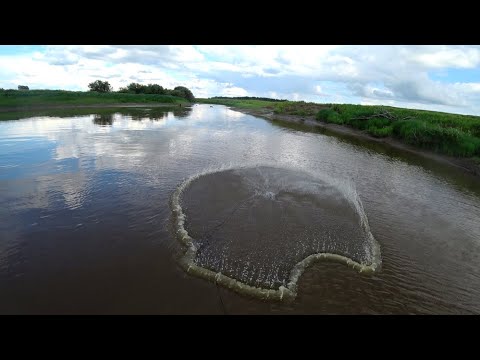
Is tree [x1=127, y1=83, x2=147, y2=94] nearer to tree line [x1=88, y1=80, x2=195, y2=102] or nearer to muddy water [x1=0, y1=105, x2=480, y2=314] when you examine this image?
tree line [x1=88, y1=80, x2=195, y2=102]

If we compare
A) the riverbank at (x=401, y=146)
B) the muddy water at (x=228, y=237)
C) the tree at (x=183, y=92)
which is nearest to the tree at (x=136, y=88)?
the tree at (x=183, y=92)

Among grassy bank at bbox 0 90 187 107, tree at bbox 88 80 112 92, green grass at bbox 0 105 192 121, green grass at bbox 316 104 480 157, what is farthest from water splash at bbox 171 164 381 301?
tree at bbox 88 80 112 92

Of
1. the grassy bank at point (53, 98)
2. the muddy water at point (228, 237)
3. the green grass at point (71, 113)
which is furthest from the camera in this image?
the grassy bank at point (53, 98)

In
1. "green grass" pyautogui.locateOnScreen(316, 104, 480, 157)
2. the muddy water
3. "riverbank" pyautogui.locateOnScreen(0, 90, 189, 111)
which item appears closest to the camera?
the muddy water

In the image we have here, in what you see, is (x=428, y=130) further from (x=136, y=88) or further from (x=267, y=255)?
(x=136, y=88)

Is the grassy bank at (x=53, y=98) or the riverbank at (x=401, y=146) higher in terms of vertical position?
the grassy bank at (x=53, y=98)

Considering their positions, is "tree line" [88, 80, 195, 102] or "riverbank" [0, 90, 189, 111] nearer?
"riverbank" [0, 90, 189, 111]

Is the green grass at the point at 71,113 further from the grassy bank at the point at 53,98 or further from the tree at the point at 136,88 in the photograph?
the tree at the point at 136,88
